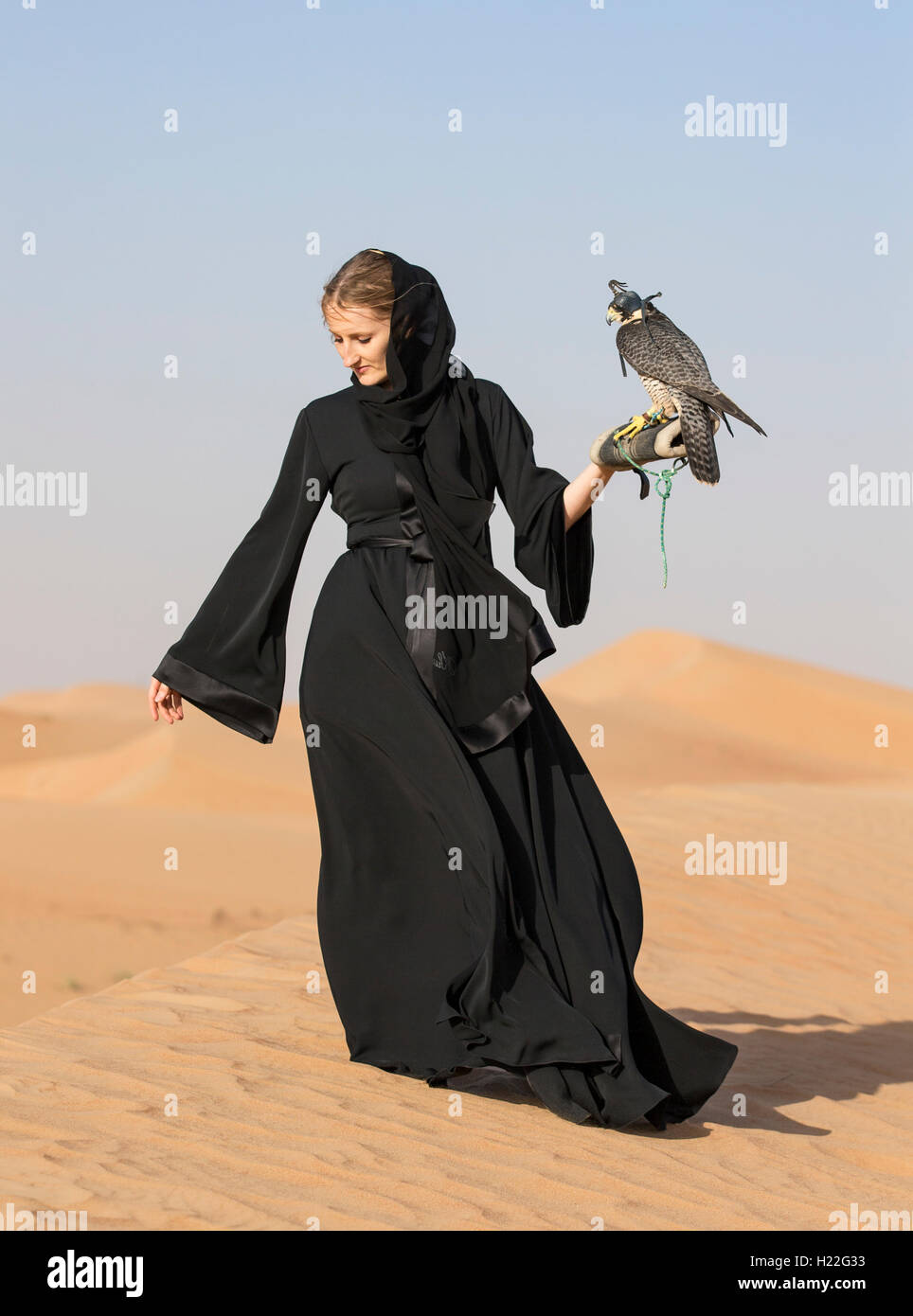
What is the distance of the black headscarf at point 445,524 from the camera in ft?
16.2

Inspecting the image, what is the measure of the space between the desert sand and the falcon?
6.44ft

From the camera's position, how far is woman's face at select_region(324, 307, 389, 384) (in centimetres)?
491

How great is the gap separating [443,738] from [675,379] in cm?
128

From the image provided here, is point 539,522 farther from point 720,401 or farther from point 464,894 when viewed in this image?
point 464,894

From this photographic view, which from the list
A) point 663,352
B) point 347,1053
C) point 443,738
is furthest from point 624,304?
point 347,1053

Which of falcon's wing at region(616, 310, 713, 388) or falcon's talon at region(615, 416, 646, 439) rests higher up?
falcon's wing at region(616, 310, 713, 388)

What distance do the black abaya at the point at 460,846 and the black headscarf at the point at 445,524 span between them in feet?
0.15

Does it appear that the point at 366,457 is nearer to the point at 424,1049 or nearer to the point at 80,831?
the point at 424,1049

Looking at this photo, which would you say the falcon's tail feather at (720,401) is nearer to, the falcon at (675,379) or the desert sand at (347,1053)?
the falcon at (675,379)

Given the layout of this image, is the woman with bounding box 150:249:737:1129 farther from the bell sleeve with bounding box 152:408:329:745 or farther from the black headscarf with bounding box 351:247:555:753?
the bell sleeve with bounding box 152:408:329:745

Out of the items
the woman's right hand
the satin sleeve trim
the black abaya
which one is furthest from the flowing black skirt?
the woman's right hand

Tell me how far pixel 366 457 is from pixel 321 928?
1.52 meters

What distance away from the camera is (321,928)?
5.13 metres

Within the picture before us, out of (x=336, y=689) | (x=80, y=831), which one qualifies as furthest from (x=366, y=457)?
(x=80, y=831)
